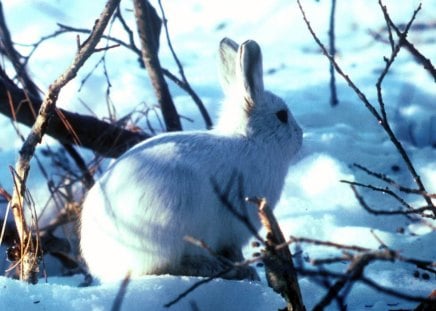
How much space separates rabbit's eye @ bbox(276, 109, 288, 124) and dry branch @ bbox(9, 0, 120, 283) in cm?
67

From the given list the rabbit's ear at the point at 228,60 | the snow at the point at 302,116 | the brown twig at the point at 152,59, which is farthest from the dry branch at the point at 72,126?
the rabbit's ear at the point at 228,60

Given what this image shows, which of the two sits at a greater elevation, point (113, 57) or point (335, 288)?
point (335, 288)

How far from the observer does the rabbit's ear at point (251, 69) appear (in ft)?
8.89

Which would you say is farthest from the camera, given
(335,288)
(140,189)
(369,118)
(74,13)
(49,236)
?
(74,13)

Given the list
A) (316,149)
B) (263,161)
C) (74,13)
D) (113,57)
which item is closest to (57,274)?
(316,149)

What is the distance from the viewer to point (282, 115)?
9.64ft

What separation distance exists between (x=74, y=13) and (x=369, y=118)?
2.91 metres

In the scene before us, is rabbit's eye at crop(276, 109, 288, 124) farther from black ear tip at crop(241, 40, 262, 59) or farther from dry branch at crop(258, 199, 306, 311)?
dry branch at crop(258, 199, 306, 311)

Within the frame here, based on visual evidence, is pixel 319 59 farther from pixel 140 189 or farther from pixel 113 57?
pixel 140 189

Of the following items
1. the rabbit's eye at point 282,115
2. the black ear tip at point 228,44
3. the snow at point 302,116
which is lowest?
the snow at point 302,116

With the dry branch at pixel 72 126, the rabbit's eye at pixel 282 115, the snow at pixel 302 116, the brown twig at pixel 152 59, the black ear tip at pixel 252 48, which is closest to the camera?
the snow at pixel 302 116

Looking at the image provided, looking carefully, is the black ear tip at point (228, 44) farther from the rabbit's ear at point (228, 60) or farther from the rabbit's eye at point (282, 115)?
the rabbit's eye at point (282, 115)

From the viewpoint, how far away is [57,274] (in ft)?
13.0

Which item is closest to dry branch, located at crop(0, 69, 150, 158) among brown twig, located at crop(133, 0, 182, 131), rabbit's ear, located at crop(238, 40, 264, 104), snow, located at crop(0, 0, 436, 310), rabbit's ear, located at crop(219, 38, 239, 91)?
brown twig, located at crop(133, 0, 182, 131)
